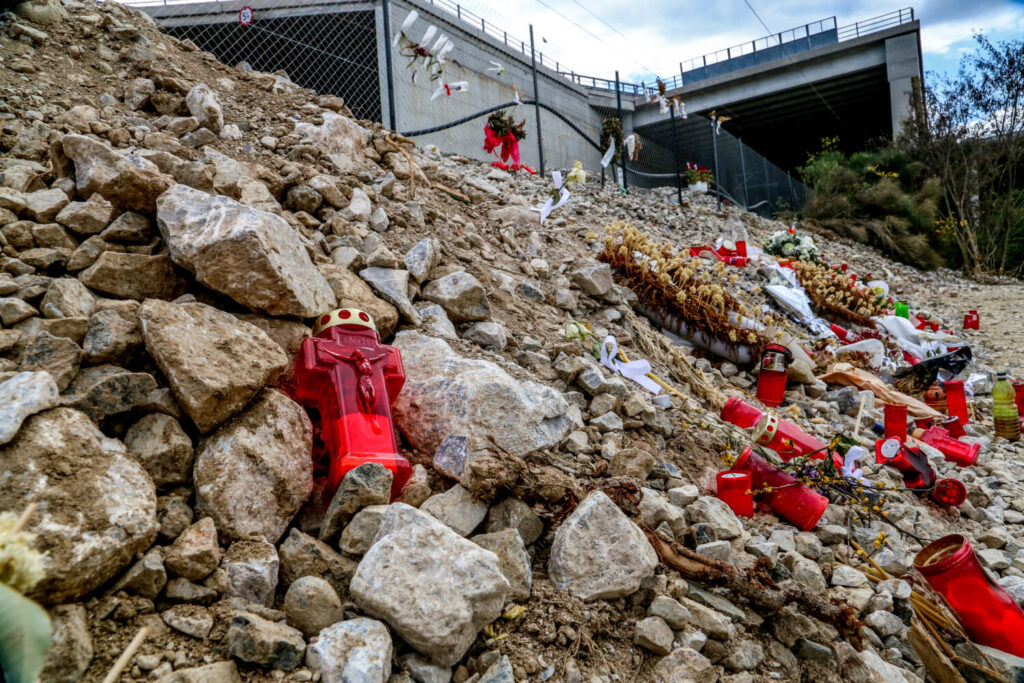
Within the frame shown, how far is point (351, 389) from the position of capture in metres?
1.78

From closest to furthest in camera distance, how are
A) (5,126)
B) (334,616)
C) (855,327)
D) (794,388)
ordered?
(334,616) → (5,126) → (794,388) → (855,327)

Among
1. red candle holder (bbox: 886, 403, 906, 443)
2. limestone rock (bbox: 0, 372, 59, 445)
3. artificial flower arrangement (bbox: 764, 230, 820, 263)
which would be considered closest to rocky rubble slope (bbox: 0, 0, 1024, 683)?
limestone rock (bbox: 0, 372, 59, 445)

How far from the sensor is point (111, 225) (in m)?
1.96

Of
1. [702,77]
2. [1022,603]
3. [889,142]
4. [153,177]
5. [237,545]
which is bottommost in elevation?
[1022,603]

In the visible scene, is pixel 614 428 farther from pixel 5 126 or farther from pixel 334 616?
pixel 5 126

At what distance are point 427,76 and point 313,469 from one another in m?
9.43

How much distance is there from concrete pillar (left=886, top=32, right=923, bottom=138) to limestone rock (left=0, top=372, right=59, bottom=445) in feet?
60.2

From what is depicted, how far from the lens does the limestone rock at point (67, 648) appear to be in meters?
1.04

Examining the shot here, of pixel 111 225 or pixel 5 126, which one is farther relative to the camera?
pixel 5 126

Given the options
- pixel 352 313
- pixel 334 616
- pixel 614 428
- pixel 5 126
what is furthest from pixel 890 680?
pixel 5 126

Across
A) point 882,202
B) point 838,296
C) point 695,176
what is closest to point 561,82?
point 695,176

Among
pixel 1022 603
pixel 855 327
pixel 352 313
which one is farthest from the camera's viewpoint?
pixel 855 327

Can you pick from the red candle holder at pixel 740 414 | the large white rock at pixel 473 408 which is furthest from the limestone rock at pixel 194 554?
the red candle holder at pixel 740 414

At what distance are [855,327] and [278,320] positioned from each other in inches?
236
